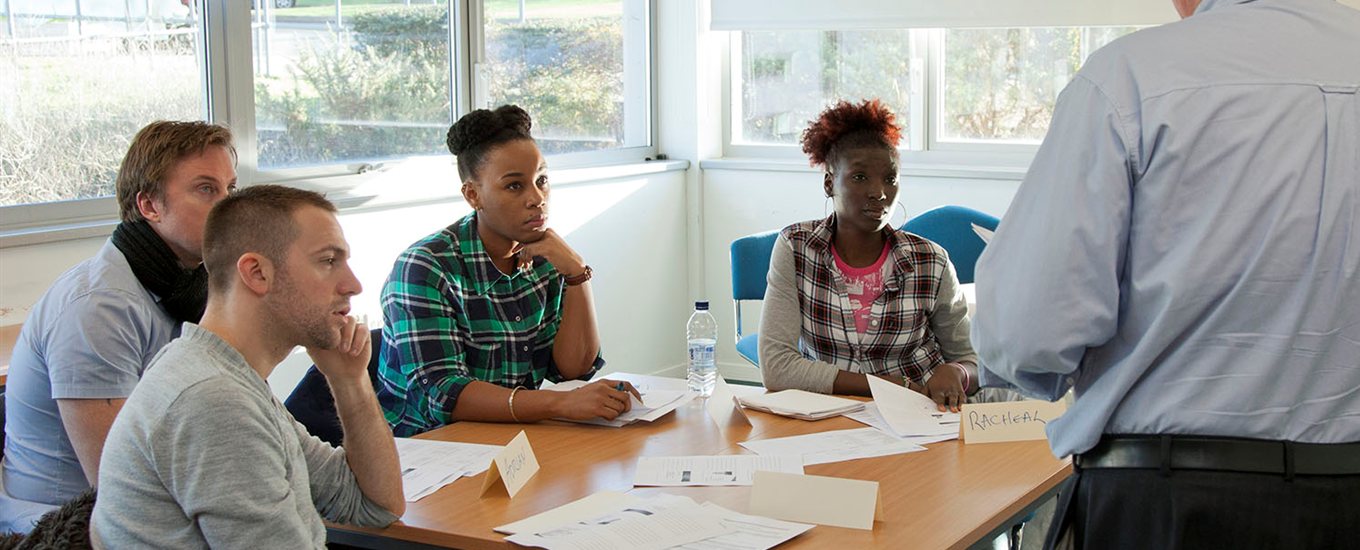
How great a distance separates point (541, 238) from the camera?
2.97 m

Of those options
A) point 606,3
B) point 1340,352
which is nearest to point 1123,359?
point 1340,352

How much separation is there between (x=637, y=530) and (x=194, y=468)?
2.10 feet

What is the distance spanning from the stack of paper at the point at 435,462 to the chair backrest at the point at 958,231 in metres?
2.34

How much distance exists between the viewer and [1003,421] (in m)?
2.55

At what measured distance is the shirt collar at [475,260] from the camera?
2.81 m

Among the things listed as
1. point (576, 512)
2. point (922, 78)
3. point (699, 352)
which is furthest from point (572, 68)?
Answer: point (576, 512)

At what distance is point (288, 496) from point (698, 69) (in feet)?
14.7

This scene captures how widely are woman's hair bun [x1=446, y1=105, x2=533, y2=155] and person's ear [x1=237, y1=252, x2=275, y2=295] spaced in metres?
1.19

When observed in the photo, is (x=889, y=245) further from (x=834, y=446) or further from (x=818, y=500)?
(x=818, y=500)

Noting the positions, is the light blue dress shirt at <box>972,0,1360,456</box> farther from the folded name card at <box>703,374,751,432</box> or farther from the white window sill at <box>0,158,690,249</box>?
the white window sill at <box>0,158,690,249</box>

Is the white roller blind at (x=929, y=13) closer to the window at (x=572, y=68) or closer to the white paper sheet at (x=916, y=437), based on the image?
the window at (x=572, y=68)

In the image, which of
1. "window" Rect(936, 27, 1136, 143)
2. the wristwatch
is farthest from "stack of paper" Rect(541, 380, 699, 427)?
"window" Rect(936, 27, 1136, 143)

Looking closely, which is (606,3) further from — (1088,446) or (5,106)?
(1088,446)

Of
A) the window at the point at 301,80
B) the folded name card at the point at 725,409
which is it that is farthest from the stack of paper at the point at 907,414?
the window at the point at 301,80
